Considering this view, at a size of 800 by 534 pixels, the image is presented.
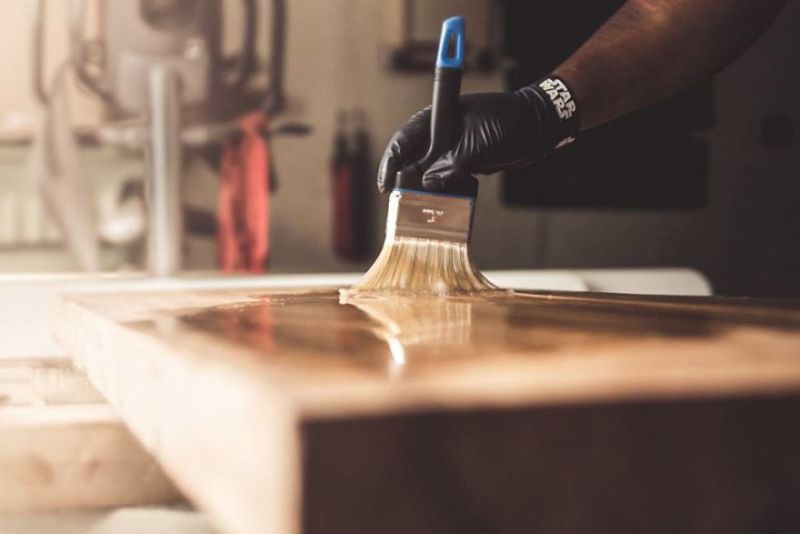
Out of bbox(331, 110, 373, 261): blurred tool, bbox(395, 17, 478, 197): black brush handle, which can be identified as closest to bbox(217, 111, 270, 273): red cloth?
bbox(331, 110, 373, 261): blurred tool

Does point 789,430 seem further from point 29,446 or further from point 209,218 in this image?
point 209,218

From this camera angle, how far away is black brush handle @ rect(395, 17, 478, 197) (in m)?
0.91

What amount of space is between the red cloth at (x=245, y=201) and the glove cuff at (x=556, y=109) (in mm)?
1517

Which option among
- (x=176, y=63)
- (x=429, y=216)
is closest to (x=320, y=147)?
(x=176, y=63)

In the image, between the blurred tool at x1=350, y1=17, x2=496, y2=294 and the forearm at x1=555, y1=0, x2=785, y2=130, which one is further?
the forearm at x1=555, y1=0, x2=785, y2=130

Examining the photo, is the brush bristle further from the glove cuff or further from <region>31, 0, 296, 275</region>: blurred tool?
<region>31, 0, 296, 275</region>: blurred tool

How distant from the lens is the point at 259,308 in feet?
2.45

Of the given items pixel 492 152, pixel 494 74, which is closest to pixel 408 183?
pixel 492 152

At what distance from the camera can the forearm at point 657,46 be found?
3.78 ft

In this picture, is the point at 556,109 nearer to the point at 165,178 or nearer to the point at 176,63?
the point at 165,178

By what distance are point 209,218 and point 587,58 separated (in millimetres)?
1524

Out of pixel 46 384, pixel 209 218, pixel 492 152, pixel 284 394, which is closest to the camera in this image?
pixel 284 394

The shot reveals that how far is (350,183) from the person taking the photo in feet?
8.49

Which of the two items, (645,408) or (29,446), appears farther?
(29,446)
